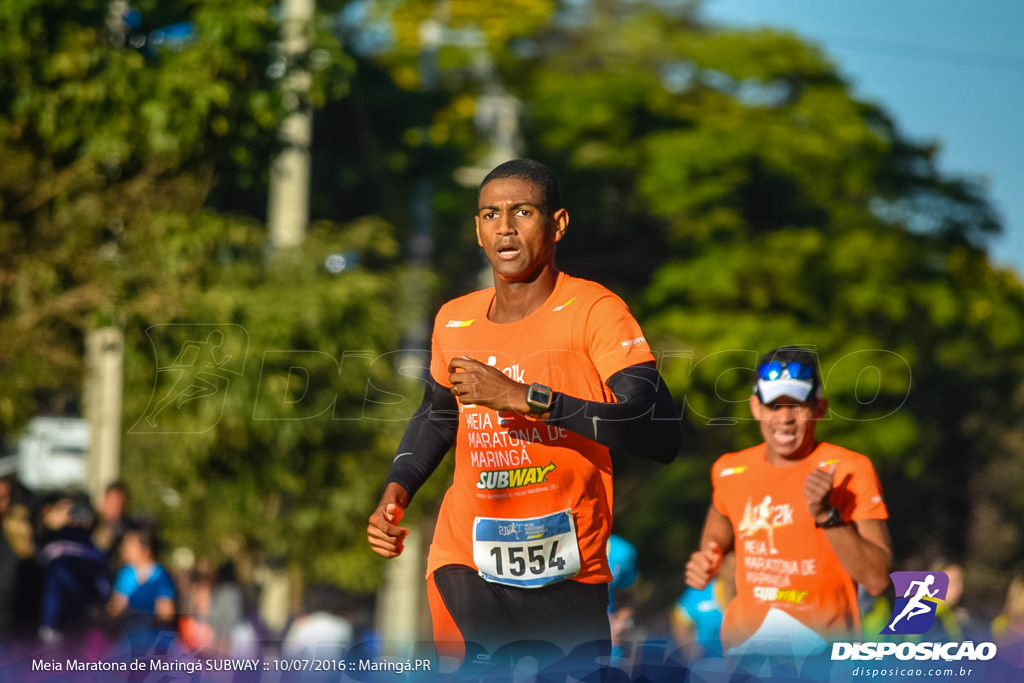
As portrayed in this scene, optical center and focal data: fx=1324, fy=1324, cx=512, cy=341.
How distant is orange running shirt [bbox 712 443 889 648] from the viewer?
492cm

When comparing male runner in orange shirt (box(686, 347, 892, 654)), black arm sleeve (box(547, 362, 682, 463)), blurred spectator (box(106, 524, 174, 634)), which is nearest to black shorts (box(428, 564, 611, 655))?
black arm sleeve (box(547, 362, 682, 463))

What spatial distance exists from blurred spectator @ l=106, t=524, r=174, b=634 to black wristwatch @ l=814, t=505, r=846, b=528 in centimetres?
423

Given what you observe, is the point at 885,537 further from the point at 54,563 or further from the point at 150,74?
the point at 150,74

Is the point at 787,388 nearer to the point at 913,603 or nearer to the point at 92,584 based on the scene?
the point at 913,603

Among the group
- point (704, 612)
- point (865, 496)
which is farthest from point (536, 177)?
point (704, 612)

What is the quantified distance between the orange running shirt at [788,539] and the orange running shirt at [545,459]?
4.10 feet

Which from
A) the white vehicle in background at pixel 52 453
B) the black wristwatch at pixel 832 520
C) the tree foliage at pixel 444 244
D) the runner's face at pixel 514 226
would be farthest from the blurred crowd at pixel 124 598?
the runner's face at pixel 514 226

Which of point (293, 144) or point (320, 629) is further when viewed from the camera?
point (293, 144)

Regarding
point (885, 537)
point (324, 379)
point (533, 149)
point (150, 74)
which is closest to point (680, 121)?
point (533, 149)

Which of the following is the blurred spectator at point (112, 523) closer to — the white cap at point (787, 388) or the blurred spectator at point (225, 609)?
the blurred spectator at point (225, 609)

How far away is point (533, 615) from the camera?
3980 millimetres

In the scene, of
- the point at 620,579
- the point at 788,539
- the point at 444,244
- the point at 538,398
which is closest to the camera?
the point at 538,398

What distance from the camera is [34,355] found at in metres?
10.1

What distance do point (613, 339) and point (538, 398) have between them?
1.22ft
